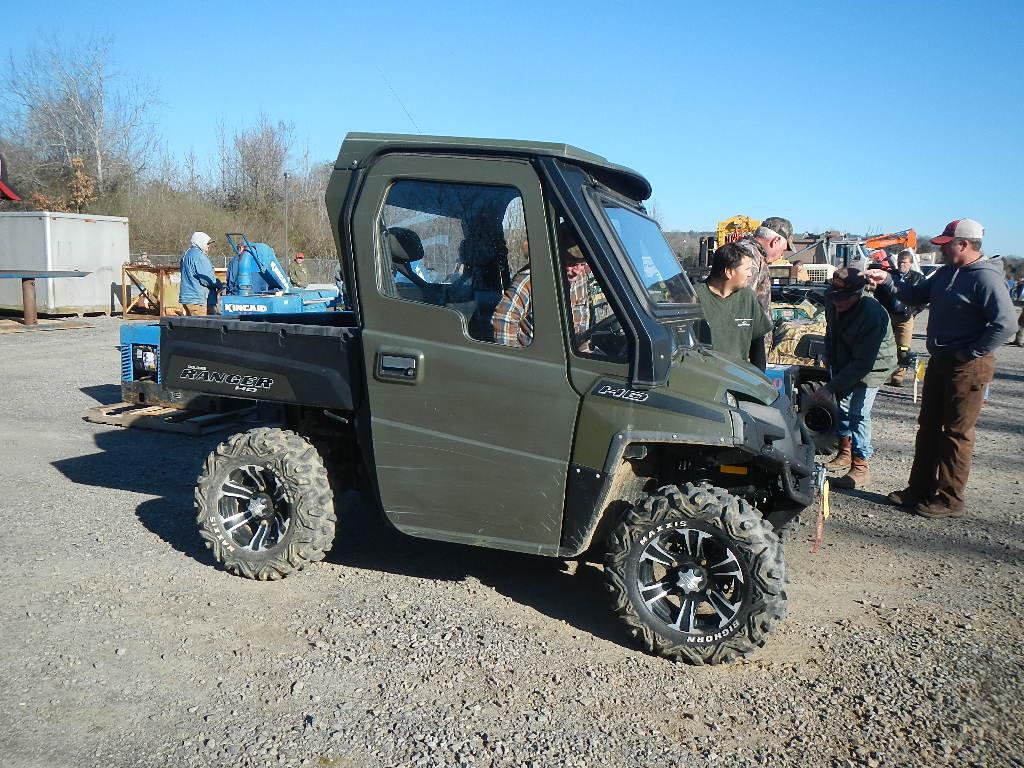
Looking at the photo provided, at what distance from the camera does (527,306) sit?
12.8ft

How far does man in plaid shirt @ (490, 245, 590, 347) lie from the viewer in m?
3.87

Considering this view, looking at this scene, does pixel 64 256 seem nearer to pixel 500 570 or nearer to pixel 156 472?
pixel 156 472

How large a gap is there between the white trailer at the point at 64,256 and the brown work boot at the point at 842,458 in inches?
785

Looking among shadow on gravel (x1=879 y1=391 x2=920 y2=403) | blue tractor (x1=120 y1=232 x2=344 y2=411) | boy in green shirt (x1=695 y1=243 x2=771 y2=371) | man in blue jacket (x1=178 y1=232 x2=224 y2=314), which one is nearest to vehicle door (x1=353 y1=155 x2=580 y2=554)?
boy in green shirt (x1=695 y1=243 x2=771 y2=371)

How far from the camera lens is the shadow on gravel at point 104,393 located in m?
9.83

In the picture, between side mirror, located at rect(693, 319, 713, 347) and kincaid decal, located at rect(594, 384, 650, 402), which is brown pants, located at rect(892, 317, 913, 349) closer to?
side mirror, located at rect(693, 319, 713, 347)

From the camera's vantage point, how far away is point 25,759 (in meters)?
2.95

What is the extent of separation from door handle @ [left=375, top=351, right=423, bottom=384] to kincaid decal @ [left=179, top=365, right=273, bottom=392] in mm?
772

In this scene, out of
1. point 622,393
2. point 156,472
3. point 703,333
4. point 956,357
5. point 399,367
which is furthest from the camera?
point 156,472

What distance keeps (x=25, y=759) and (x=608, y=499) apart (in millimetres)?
2503

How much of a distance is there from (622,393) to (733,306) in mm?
1991

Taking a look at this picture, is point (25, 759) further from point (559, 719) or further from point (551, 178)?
point (551, 178)

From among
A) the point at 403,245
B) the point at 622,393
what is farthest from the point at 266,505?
the point at 622,393

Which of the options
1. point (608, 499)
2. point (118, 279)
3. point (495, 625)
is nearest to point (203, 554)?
point (495, 625)
